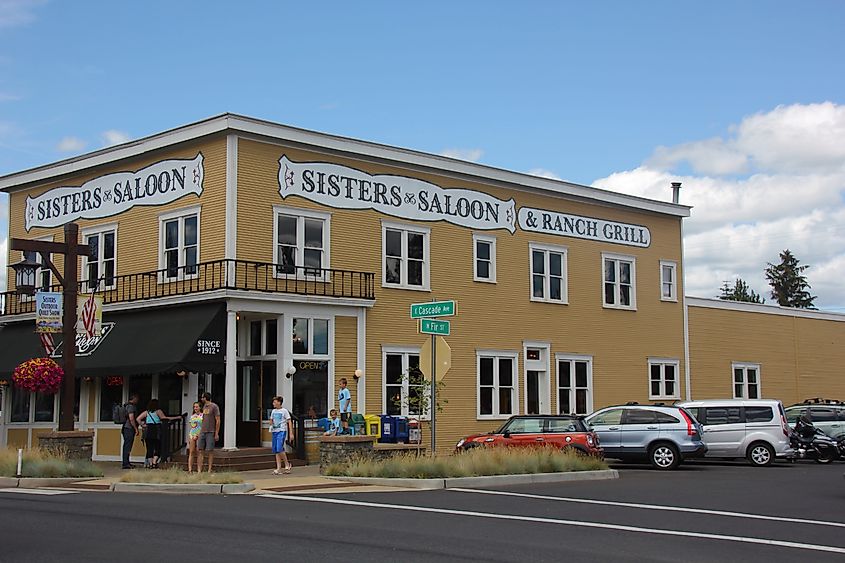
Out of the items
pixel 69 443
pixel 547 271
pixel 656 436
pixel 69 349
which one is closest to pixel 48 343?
pixel 69 349

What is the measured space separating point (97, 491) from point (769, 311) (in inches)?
1200

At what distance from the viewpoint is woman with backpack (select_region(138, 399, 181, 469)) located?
83.3ft

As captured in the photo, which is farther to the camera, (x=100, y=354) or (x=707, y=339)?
(x=707, y=339)

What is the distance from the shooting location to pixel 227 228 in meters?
26.6

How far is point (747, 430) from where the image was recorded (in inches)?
1116

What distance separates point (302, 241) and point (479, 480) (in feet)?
32.4

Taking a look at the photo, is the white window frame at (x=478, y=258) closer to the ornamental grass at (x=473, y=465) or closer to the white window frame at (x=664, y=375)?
the white window frame at (x=664, y=375)

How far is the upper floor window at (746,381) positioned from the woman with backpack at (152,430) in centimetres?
2379

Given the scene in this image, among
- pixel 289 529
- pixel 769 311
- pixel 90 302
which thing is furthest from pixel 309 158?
pixel 769 311

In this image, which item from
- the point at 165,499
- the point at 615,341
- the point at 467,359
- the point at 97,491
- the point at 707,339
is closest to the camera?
the point at 165,499

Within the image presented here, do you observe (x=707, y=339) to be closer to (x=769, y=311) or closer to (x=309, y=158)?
(x=769, y=311)

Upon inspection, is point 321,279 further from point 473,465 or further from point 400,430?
point 473,465

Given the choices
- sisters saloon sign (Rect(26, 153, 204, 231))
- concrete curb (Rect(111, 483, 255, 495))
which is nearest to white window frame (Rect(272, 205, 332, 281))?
sisters saloon sign (Rect(26, 153, 204, 231))

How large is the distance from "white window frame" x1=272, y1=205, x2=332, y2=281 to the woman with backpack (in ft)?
15.1
